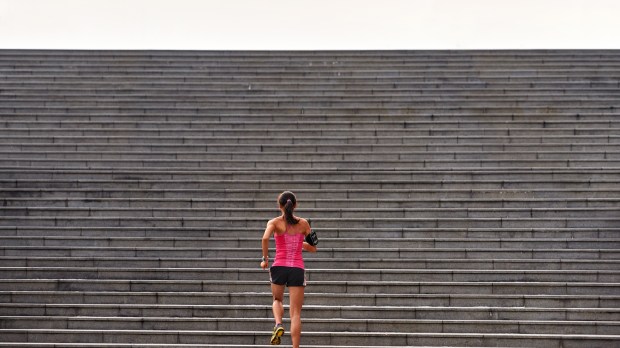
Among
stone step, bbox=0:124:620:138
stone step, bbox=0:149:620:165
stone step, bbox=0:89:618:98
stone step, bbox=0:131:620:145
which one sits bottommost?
stone step, bbox=0:149:620:165

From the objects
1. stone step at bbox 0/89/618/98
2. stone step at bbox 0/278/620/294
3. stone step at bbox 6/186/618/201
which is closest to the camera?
stone step at bbox 0/278/620/294

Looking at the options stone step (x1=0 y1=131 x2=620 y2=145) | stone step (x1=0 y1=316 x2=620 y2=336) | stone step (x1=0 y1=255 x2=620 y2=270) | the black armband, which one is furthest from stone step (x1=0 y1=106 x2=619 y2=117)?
the black armband

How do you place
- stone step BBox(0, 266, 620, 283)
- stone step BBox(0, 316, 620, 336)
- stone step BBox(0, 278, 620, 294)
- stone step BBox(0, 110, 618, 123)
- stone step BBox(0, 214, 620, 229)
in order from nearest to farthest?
stone step BBox(0, 316, 620, 336), stone step BBox(0, 278, 620, 294), stone step BBox(0, 266, 620, 283), stone step BBox(0, 214, 620, 229), stone step BBox(0, 110, 618, 123)

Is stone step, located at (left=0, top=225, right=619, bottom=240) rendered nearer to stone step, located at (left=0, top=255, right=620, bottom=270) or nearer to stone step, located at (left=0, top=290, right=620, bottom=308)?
stone step, located at (left=0, top=255, right=620, bottom=270)

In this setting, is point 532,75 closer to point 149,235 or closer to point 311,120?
point 311,120

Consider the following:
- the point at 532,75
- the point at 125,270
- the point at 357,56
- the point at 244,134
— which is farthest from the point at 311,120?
the point at 125,270

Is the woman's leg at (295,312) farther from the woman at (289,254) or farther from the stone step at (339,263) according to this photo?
the stone step at (339,263)

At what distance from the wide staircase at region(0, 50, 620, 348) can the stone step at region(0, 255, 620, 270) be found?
22mm

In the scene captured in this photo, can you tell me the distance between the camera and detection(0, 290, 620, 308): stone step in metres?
10.7

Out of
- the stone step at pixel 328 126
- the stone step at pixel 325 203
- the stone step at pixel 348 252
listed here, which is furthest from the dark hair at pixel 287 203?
the stone step at pixel 328 126

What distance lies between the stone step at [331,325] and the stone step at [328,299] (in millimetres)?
480

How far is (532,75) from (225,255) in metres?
7.50

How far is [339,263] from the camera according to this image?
11.7 metres

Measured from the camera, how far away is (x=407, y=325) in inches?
405
